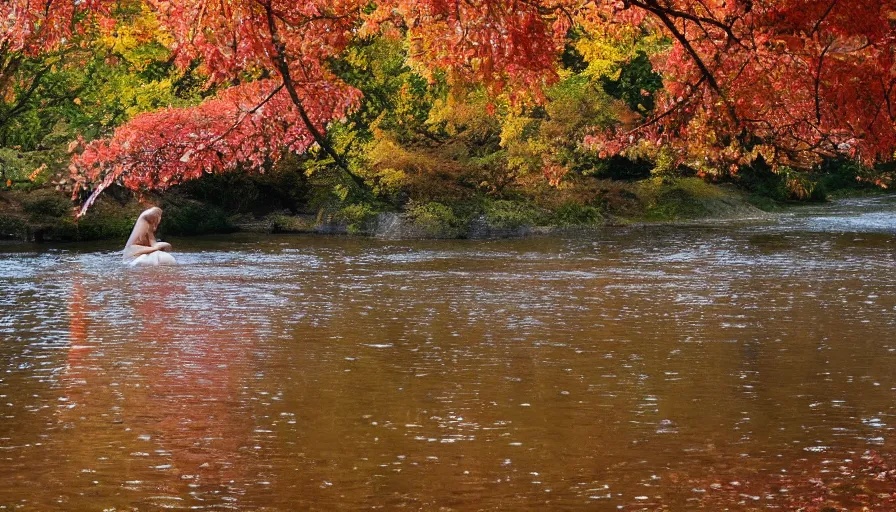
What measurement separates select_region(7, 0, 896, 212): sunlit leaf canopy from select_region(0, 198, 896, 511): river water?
7.18 feet

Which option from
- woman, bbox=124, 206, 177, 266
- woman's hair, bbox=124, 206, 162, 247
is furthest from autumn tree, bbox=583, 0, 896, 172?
woman's hair, bbox=124, 206, 162, 247

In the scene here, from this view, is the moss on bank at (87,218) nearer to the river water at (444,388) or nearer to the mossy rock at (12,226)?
the mossy rock at (12,226)

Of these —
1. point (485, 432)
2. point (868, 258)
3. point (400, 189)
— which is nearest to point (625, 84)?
point (400, 189)

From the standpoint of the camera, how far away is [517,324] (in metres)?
16.4

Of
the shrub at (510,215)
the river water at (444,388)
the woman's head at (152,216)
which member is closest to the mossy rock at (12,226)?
the woman's head at (152,216)

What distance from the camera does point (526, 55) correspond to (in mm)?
12203

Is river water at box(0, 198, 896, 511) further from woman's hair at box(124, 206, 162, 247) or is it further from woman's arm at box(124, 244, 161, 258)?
woman's hair at box(124, 206, 162, 247)

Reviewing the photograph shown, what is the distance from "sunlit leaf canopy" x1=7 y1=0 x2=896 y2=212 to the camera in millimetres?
11227

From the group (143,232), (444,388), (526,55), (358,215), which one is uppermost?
(526,55)

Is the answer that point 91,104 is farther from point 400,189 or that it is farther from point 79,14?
point 400,189

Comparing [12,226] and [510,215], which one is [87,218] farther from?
[510,215]

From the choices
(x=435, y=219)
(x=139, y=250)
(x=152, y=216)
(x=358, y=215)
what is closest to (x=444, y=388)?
(x=139, y=250)

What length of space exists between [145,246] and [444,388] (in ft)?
49.2

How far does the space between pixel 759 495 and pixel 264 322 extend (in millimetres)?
9604
